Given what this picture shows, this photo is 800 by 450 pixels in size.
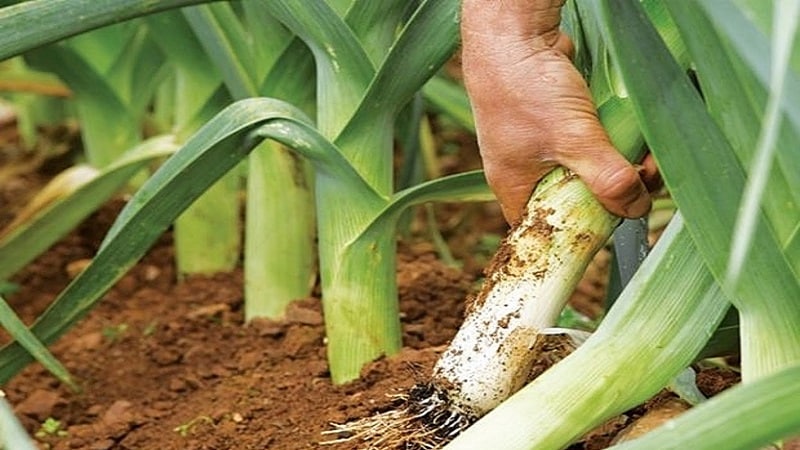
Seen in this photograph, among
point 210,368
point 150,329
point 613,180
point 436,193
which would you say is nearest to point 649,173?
point 613,180

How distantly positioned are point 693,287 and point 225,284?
3.02ft

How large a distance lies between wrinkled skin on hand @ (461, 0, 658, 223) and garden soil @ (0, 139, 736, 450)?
0.69ft

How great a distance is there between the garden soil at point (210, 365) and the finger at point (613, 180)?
0.59 feet

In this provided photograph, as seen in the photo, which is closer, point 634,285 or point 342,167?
point 634,285

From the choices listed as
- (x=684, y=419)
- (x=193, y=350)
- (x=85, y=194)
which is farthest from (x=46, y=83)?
(x=684, y=419)

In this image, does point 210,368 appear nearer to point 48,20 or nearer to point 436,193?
point 436,193

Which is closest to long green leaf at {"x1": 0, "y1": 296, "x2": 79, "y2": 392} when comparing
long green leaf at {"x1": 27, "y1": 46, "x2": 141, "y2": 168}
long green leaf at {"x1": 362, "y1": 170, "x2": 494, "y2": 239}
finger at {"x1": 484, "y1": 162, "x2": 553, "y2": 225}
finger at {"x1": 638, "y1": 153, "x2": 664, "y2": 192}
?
long green leaf at {"x1": 362, "y1": 170, "x2": 494, "y2": 239}

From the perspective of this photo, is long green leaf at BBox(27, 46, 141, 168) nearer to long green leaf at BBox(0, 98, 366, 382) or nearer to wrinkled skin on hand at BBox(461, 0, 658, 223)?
long green leaf at BBox(0, 98, 366, 382)

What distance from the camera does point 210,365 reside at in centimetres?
157

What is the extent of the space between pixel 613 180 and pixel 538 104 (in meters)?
0.08

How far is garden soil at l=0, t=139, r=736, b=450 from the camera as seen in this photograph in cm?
129

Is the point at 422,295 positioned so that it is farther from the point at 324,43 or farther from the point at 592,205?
the point at 592,205

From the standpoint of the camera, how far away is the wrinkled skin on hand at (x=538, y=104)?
40.3 inches

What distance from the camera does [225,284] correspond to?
5.98ft
